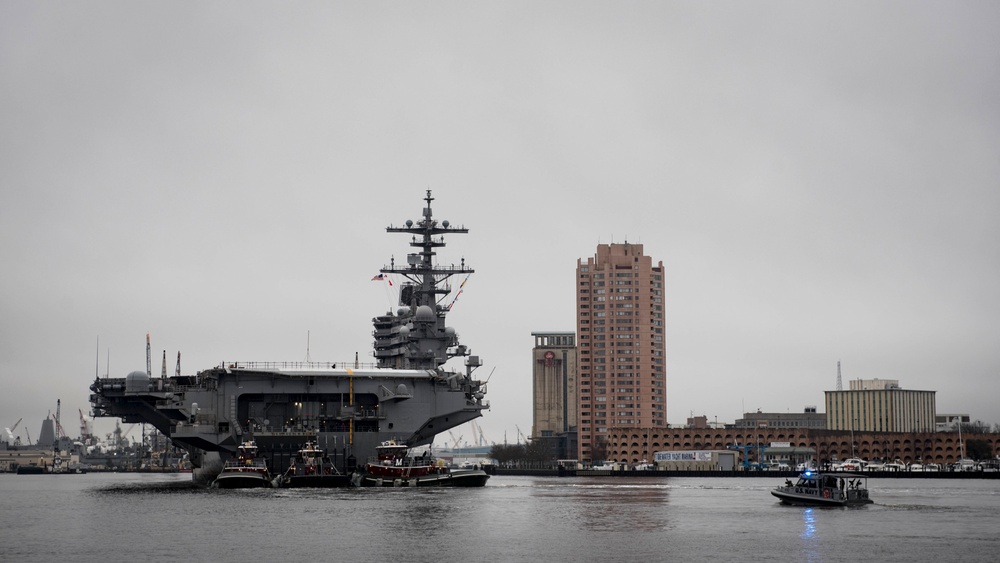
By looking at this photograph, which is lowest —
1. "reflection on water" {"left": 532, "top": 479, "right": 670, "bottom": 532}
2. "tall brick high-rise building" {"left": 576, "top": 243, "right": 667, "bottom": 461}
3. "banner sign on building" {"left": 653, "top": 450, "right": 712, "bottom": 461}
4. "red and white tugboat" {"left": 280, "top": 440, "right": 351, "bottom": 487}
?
"banner sign on building" {"left": 653, "top": 450, "right": 712, "bottom": 461}

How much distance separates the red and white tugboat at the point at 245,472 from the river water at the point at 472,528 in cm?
80

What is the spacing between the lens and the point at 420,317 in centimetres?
8212

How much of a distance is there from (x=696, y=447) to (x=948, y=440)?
99.0 feet

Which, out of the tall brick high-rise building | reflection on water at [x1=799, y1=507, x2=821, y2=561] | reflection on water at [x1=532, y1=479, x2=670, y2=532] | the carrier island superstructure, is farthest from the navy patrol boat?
the tall brick high-rise building

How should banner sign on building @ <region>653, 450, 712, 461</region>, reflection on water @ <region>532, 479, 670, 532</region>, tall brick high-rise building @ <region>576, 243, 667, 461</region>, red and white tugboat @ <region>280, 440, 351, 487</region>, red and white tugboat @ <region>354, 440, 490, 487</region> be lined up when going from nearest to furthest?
1. reflection on water @ <region>532, 479, 670, 532</region>
2. red and white tugboat @ <region>280, 440, 351, 487</region>
3. red and white tugboat @ <region>354, 440, 490, 487</region>
4. banner sign on building @ <region>653, 450, 712, 461</region>
5. tall brick high-rise building @ <region>576, 243, 667, 461</region>

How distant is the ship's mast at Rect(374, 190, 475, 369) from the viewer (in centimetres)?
8219

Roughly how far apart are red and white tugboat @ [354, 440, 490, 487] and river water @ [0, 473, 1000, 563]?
1790mm

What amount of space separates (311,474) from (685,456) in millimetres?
73991

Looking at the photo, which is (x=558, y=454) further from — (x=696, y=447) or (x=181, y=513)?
(x=181, y=513)

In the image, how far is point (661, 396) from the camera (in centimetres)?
18162

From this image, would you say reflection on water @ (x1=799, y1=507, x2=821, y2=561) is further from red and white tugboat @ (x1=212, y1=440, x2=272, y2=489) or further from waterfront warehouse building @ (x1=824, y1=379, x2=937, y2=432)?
waterfront warehouse building @ (x1=824, y1=379, x2=937, y2=432)

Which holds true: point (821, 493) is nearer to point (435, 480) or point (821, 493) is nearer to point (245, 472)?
point (435, 480)

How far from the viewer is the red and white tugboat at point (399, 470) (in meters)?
71.2

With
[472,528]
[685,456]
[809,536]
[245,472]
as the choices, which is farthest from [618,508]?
[685,456]
